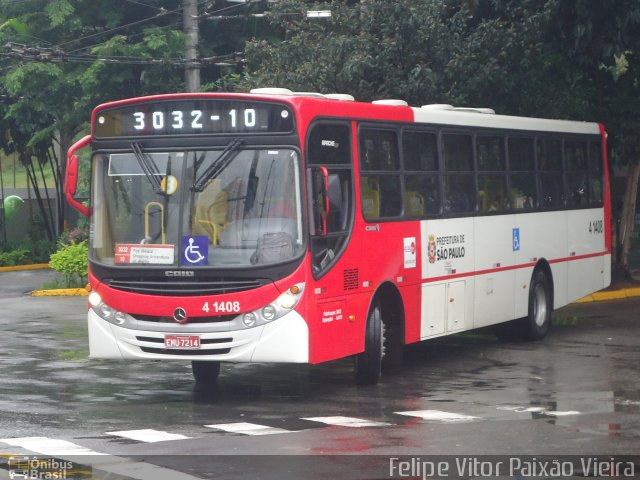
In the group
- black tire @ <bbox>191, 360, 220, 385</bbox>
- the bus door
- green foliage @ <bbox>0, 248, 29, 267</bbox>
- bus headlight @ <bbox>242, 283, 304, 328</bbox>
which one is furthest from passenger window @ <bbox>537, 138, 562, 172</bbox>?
green foliage @ <bbox>0, 248, 29, 267</bbox>

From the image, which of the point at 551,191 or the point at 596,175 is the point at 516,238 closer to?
the point at 551,191

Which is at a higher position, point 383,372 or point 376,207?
point 376,207

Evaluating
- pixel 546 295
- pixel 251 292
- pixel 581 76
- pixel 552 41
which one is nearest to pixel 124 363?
pixel 251 292

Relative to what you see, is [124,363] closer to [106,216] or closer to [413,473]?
[106,216]

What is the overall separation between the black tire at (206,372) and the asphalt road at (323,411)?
192mm

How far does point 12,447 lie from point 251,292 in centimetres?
327

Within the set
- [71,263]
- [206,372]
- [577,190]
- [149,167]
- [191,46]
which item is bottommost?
[206,372]

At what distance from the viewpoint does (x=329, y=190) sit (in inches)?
561

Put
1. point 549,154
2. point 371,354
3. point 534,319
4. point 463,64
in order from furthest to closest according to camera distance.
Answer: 1. point 463,64
2. point 549,154
3. point 534,319
4. point 371,354

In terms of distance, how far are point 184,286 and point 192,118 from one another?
1731 mm

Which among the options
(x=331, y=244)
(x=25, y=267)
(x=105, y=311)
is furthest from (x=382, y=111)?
(x=25, y=267)

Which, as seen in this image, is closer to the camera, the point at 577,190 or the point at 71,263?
the point at 577,190

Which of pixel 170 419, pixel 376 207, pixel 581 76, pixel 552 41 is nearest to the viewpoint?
pixel 170 419

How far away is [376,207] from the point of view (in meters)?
15.3
